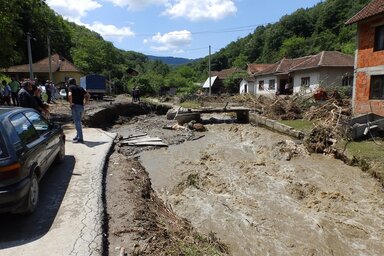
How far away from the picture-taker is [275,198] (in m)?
9.27

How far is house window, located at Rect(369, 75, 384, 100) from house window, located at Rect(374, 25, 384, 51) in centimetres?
137

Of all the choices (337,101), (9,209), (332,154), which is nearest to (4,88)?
(9,209)

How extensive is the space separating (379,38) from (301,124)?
5.74 m

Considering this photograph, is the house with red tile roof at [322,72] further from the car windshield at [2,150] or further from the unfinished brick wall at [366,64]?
the car windshield at [2,150]

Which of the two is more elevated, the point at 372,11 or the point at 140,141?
the point at 372,11

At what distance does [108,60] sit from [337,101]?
61.2 m

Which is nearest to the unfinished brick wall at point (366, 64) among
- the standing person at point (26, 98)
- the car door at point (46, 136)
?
the car door at point (46, 136)

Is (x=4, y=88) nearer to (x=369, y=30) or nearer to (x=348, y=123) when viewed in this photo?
(x=348, y=123)

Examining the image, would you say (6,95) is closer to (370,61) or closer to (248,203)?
(248,203)

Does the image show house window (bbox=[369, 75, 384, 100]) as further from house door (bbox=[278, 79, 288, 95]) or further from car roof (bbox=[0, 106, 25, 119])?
house door (bbox=[278, 79, 288, 95])

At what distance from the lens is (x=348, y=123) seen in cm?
1401

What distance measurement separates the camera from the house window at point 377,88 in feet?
51.9

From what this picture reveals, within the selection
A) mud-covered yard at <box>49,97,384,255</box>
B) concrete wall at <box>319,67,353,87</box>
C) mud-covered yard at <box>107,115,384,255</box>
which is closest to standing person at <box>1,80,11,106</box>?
mud-covered yard at <box>49,97,384,255</box>

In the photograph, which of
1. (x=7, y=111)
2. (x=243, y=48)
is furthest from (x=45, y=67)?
(x=243, y=48)
